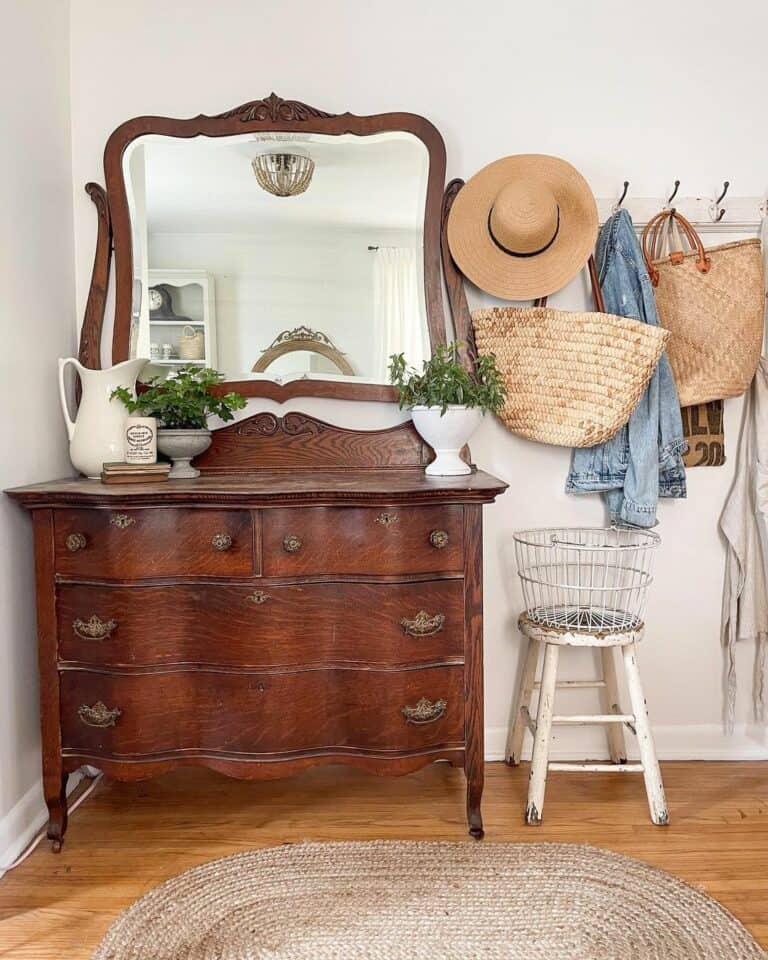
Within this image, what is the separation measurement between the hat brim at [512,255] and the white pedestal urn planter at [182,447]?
2.99 ft

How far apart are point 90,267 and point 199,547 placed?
1034 millimetres

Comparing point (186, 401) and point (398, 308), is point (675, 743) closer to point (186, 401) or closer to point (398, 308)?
point (398, 308)

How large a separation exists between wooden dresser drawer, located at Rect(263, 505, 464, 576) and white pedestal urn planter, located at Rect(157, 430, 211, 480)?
1.42 feet

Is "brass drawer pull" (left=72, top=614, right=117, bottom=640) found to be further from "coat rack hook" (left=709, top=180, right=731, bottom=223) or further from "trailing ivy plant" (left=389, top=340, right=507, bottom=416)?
"coat rack hook" (left=709, top=180, right=731, bottom=223)

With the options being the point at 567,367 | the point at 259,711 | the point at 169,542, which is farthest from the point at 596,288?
the point at 259,711

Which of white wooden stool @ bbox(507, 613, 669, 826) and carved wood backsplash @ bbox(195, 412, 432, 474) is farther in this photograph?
carved wood backsplash @ bbox(195, 412, 432, 474)

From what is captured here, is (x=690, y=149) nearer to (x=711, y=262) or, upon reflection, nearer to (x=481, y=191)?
(x=711, y=262)

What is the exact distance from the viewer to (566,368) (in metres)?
2.42

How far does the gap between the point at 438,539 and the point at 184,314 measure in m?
1.06

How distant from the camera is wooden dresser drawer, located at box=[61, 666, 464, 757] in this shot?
204 centimetres

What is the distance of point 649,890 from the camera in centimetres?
187

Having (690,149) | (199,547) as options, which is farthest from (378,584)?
(690,149)

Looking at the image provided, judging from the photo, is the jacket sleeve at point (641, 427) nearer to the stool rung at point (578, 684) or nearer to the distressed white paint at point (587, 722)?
the distressed white paint at point (587, 722)

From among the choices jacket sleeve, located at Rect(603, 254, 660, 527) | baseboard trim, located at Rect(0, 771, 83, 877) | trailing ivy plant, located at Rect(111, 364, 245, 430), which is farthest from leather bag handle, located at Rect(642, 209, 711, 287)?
baseboard trim, located at Rect(0, 771, 83, 877)
